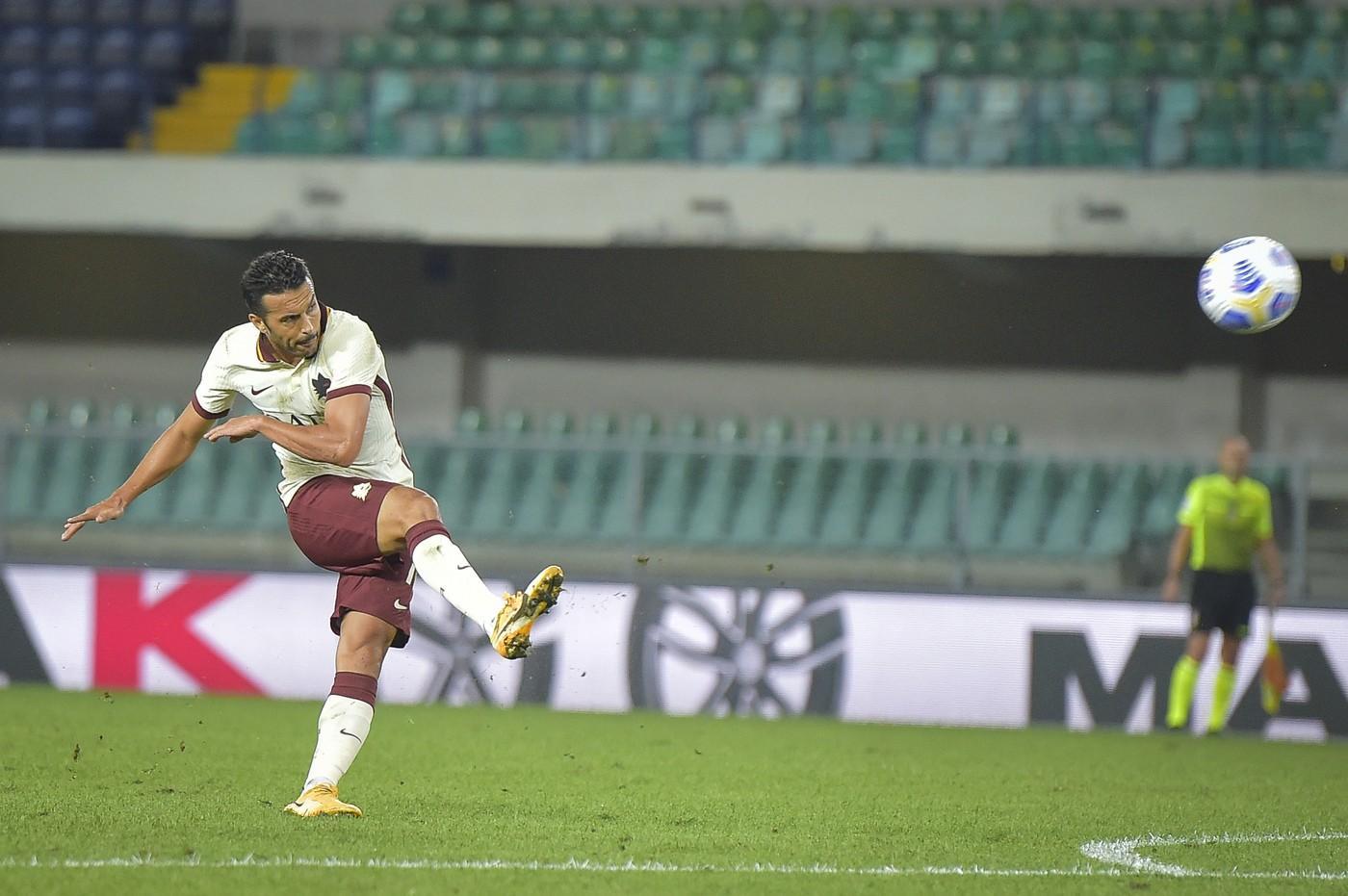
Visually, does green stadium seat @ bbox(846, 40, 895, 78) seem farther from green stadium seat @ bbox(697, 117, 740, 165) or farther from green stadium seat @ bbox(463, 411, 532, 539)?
green stadium seat @ bbox(463, 411, 532, 539)

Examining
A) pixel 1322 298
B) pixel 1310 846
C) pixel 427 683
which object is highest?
pixel 1322 298

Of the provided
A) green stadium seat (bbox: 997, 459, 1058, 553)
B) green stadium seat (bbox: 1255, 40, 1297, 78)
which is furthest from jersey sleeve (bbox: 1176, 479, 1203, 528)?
green stadium seat (bbox: 1255, 40, 1297, 78)

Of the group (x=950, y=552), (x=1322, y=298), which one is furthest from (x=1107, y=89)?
(x=950, y=552)

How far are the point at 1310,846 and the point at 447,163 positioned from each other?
9.88 meters

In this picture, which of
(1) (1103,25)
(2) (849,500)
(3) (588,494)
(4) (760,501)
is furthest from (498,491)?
(1) (1103,25)

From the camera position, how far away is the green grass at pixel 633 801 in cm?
510

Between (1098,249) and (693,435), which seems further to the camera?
(693,435)

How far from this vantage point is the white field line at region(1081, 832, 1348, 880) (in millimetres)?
5363

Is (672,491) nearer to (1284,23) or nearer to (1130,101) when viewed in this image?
(1130,101)

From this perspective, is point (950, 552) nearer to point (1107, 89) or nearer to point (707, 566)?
point (707, 566)

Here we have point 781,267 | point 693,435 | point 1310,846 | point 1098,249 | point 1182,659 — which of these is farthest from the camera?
point 781,267

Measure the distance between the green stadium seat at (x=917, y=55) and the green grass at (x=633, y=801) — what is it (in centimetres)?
662

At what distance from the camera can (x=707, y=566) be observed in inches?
480

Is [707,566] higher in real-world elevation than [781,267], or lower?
lower
